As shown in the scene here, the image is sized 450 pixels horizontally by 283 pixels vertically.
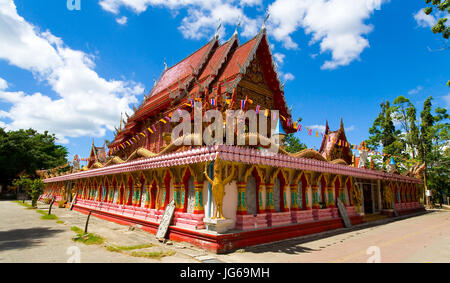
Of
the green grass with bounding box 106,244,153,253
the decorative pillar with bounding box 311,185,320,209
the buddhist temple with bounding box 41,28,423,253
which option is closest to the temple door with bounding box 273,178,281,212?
the buddhist temple with bounding box 41,28,423,253

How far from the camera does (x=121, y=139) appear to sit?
71.1 feet

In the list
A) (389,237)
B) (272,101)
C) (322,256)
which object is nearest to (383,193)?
(389,237)


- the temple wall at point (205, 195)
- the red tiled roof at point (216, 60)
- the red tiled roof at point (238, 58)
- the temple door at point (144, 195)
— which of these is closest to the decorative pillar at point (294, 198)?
the temple wall at point (205, 195)

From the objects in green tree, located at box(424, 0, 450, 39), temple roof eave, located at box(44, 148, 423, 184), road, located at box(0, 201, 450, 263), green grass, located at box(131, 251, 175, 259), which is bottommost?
road, located at box(0, 201, 450, 263)

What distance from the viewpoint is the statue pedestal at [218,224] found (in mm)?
6934

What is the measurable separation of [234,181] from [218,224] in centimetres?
168

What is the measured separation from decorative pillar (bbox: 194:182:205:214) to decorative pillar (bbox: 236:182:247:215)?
1.18 metres

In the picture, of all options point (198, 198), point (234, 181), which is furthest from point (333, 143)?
point (198, 198)

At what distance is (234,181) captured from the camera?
818 cm

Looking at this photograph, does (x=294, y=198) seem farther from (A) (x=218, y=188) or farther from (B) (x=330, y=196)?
(A) (x=218, y=188)

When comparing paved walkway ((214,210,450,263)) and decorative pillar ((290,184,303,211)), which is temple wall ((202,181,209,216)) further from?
decorative pillar ((290,184,303,211))

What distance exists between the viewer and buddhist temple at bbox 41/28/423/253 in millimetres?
7492

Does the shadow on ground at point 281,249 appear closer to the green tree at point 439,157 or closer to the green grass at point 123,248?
the green grass at point 123,248

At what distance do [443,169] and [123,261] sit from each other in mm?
38628
